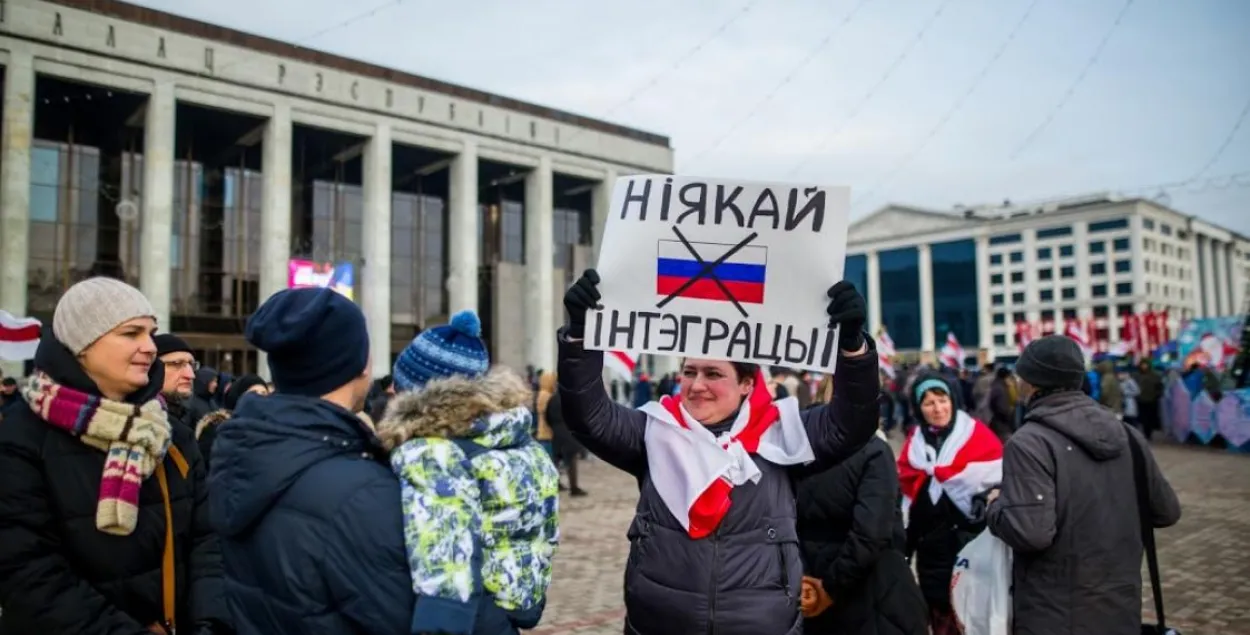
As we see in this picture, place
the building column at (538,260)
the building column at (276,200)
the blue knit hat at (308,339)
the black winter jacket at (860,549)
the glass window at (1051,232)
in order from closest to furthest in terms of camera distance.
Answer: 1. the blue knit hat at (308,339)
2. the black winter jacket at (860,549)
3. the building column at (276,200)
4. the building column at (538,260)
5. the glass window at (1051,232)

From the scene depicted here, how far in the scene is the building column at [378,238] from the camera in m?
33.6

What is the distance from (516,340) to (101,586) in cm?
3749

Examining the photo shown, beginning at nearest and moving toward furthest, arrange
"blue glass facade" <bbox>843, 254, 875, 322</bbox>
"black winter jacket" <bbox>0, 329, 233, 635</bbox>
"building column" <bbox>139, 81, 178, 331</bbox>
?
1. "black winter jacket" <bbox>0, 329, 233, 635</bbox>
2. "building column" <bbox>139, 81, 178, 331</bbox>
3. "blue glass facade" <bbox>843, 254, 875, 322</bbox>

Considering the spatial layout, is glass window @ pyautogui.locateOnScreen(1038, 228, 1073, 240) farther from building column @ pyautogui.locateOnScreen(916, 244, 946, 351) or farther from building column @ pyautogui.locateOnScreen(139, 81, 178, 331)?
building column @ pyautogui.locateOnScreen(139, 81, 178, 331)

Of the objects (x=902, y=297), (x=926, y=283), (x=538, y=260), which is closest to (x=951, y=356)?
(x=538, y=260)

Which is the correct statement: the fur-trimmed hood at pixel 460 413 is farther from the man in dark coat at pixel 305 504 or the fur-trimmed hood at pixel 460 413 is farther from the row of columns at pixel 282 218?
the row of columns at pixel 282 218

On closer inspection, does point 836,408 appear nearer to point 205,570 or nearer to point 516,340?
point 205,570

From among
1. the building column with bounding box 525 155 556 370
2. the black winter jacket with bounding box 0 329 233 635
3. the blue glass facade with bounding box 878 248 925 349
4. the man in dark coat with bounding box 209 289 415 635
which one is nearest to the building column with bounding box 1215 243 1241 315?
the blue glass facade with bounding box 878 248 925 349

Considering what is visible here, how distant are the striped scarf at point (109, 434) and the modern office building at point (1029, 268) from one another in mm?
97164

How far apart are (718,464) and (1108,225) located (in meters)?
105

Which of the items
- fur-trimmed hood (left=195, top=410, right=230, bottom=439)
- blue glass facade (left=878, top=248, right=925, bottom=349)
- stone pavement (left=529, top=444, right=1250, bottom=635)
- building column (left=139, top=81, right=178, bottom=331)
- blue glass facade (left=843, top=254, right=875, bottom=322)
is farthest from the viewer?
blue glass facade (left=843, top=254, right=875, bottom=322)

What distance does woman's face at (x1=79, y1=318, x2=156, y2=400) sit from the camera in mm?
2807

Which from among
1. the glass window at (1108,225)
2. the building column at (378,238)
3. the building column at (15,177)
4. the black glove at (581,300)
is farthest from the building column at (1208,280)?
the black glove at (581,300)

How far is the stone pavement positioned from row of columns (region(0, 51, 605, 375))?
30.8 ft
